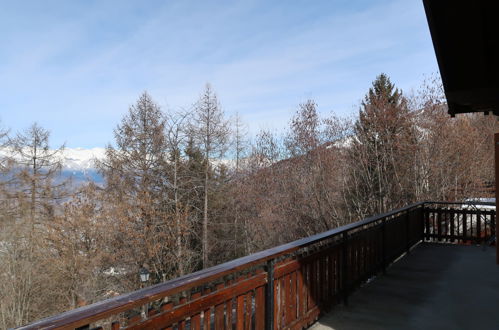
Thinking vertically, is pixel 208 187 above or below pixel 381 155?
below

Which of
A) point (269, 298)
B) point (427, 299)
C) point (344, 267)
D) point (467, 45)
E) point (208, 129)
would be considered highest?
point (208, 129)

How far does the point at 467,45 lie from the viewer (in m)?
3.28

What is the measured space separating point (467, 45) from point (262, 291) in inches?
110

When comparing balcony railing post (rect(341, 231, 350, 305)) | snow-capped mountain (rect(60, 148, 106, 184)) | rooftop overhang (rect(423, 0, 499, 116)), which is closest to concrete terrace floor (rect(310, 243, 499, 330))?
balcony railing post (rect(341, 231, 350, 305))

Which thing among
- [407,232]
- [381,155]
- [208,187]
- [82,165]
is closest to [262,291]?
[407,232]

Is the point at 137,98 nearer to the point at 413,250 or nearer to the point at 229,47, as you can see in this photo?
the point at 229,47

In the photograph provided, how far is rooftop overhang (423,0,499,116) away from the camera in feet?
9.24

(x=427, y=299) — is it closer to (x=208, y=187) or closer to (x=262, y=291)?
(x=262, y=291)

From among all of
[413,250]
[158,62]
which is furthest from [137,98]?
[413,250]

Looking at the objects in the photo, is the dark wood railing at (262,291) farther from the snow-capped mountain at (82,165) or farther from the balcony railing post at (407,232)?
the snow-capped mountain at (82,165)

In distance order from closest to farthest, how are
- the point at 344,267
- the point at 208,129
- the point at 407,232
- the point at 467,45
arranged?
the point at 467,45
the point at 344,267
the point at 407,232
the point at 208,129

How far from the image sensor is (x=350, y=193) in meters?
15.7

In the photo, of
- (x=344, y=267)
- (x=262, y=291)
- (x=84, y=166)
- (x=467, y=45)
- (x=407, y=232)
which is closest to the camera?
(x=262, y=291)

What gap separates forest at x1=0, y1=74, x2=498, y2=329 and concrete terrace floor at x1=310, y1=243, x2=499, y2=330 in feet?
27.0
